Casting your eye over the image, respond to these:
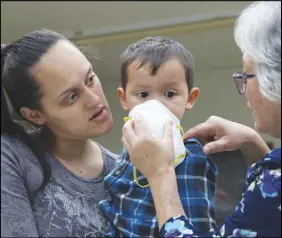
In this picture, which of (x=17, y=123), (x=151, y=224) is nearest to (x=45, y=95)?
(x=17, y=123)

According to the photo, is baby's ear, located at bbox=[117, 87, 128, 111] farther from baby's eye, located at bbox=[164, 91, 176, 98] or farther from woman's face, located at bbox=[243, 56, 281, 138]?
woman's face, located at bbox=[243, 56, 281, 138]

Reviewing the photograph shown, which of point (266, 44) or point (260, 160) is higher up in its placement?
point (266, 44)

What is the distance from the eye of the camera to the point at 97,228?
1.24m

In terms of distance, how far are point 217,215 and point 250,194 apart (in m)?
0.38

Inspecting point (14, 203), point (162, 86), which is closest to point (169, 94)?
point (162, 86)

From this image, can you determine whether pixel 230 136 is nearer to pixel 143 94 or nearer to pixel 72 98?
pixel 143 94

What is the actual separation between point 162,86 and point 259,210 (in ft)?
1.60

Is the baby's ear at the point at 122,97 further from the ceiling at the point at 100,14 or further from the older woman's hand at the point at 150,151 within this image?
the ceiling at the point at 100,14

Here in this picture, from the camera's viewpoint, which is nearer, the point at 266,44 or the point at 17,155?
the point at 266,44

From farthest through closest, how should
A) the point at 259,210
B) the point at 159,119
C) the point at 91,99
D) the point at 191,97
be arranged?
the point at 191,97 < the point at 91,99 < the point at 159,119 < the point at 259,210

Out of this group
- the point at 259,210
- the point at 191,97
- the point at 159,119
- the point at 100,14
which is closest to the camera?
the point at 259,210

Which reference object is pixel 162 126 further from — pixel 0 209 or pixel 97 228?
pixel 0 209

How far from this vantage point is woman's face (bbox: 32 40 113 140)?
4.07 feet

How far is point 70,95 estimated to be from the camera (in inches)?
49.5
